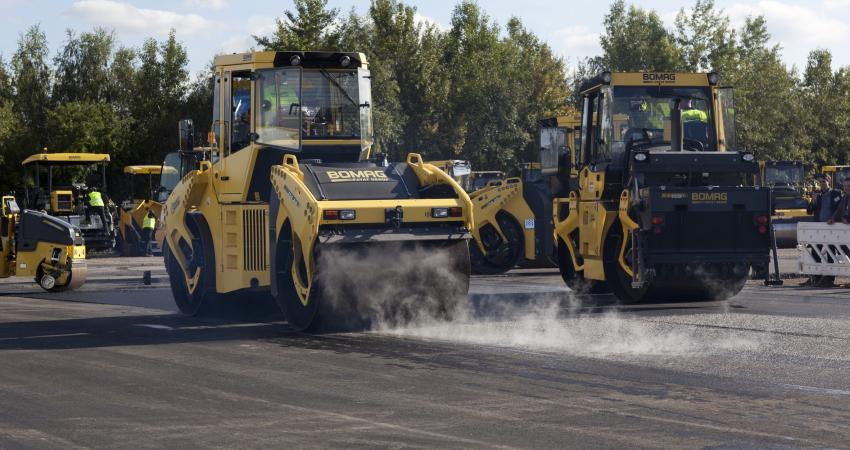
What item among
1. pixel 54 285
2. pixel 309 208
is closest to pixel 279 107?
pixel 309 208

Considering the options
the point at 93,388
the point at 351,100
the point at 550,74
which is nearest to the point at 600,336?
the point at 351,100

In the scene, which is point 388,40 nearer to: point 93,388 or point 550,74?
point 550,74

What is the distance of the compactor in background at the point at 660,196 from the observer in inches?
611

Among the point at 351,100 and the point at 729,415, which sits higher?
the point at 351,100

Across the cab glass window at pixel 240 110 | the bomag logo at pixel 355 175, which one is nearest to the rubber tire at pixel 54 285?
the cab glass window at pixel 240 110

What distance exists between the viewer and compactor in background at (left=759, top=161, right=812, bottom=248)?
3181 centimetres

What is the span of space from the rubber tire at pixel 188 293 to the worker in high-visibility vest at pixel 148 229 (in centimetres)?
1798

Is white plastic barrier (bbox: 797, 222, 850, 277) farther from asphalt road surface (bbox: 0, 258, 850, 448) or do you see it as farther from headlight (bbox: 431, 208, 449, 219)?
headlight (bbox: 431, 208, 449, 219)

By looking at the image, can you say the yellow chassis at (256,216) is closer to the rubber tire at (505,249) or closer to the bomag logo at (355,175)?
the bomag logo at (355,175)

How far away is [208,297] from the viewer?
15898 mm

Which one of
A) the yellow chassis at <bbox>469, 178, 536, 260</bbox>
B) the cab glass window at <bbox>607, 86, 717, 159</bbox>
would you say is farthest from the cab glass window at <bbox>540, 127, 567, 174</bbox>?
the cab glass window at <bbox>607, 86, 717, 159</bbox>

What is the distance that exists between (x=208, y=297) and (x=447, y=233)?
3946 mm

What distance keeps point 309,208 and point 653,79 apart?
6480 mm

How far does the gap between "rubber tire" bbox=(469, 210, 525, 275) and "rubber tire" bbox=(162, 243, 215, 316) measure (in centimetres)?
752
